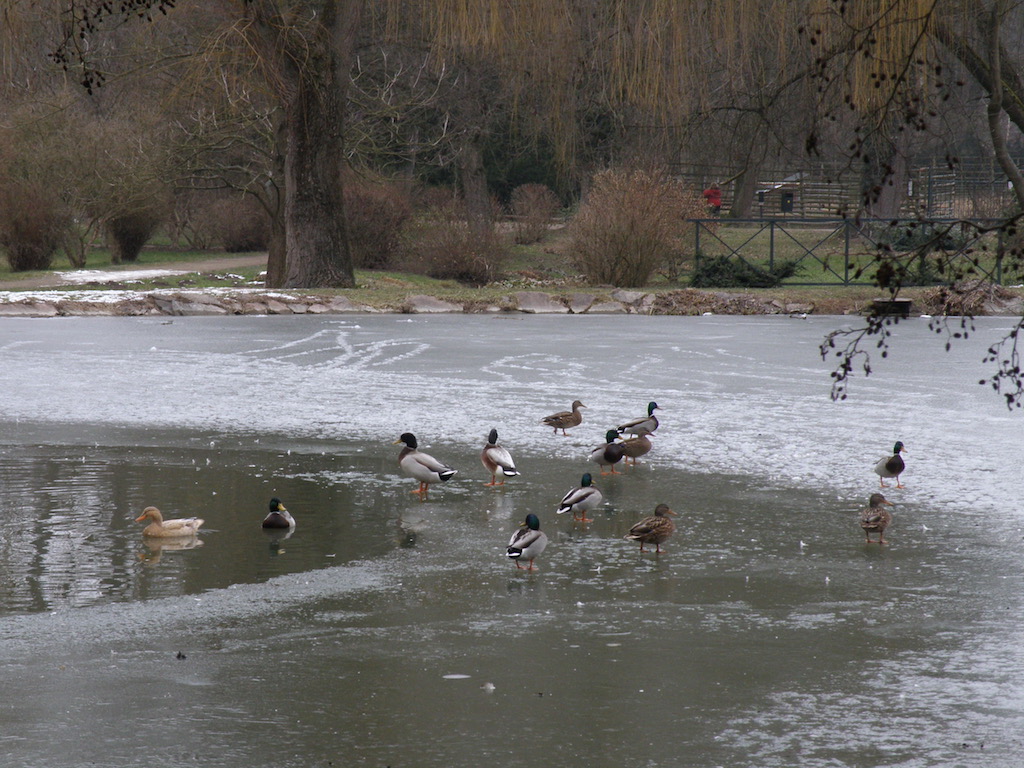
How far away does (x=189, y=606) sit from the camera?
6.54 m

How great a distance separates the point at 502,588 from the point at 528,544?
0.33 m

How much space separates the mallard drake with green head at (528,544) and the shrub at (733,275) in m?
20.6

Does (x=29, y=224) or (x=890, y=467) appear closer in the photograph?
(x=890, y=467)

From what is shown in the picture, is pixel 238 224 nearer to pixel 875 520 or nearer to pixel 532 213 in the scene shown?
pixel 532 213

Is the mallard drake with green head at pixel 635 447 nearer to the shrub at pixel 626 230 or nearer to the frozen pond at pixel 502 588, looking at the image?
the frozen pond at pixel 502 588

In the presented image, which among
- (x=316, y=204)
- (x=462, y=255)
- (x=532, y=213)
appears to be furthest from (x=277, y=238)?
(x=532, y=213)

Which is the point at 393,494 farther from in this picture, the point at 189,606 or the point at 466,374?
the point at 466,374

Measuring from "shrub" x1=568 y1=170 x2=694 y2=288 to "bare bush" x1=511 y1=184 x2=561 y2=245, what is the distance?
12186mm

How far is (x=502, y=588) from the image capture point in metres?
6.97

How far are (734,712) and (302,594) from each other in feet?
8.72

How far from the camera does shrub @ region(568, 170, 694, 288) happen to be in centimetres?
2758

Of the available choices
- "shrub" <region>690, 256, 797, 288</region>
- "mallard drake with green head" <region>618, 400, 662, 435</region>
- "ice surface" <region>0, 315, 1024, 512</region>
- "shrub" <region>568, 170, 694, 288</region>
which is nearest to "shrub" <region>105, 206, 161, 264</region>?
"shrub" <region>568, 170, 694, 288</region>

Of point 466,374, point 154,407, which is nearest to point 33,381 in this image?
point 154,407

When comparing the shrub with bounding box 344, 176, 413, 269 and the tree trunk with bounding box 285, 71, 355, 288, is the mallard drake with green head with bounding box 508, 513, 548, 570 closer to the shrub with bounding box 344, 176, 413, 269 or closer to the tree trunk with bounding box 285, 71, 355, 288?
the tree trunk with bounding box 285, 71, 355, 288
